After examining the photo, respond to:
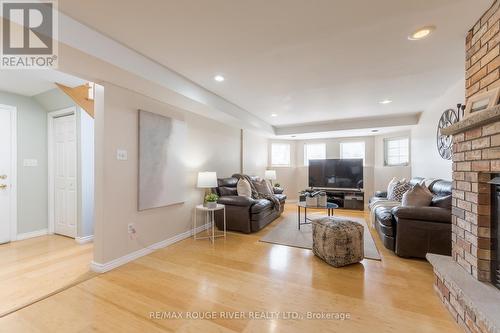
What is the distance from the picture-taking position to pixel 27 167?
358 centimetres

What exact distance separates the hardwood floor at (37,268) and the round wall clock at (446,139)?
16.7 feet

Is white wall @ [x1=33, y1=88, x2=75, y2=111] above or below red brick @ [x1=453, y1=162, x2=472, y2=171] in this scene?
above

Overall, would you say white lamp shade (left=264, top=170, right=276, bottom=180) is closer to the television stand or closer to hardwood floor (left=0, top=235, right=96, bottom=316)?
the television stand

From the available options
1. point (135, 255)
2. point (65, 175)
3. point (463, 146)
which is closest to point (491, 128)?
point (463, 146)

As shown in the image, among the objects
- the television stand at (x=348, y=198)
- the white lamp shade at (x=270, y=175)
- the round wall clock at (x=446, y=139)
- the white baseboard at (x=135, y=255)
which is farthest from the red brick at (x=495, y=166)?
the white lamp shade at (x=270, y=175)

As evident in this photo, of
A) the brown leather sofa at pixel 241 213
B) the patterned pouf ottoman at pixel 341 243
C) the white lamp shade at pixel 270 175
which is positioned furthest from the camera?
the white lamp shade at pixel 270 175

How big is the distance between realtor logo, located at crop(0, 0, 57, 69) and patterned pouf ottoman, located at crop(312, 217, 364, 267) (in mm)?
3310

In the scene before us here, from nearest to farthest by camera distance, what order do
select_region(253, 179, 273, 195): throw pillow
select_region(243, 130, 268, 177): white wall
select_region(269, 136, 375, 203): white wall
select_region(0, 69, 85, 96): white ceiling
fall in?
select_region(0, 69, 85, 96): white ceiling, select_region(253, 179, 273, 195): throw pillow, select_region(243, 130, 268, 177): white wall, select_region(269, 136, 375, 203): white wall

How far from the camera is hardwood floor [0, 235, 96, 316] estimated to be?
6.52ft

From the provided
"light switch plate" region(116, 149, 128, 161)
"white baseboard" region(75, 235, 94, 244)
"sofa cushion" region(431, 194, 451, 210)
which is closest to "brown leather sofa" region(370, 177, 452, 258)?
"sofa cushion" region(431, 194, 451, 210)

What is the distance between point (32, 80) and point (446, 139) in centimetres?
620

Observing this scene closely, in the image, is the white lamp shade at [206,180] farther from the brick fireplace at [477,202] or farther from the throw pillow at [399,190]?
the throw pillow at [399,190]

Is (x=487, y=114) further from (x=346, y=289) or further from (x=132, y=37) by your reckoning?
(x=132, y=37)

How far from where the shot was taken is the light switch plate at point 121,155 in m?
2.58
